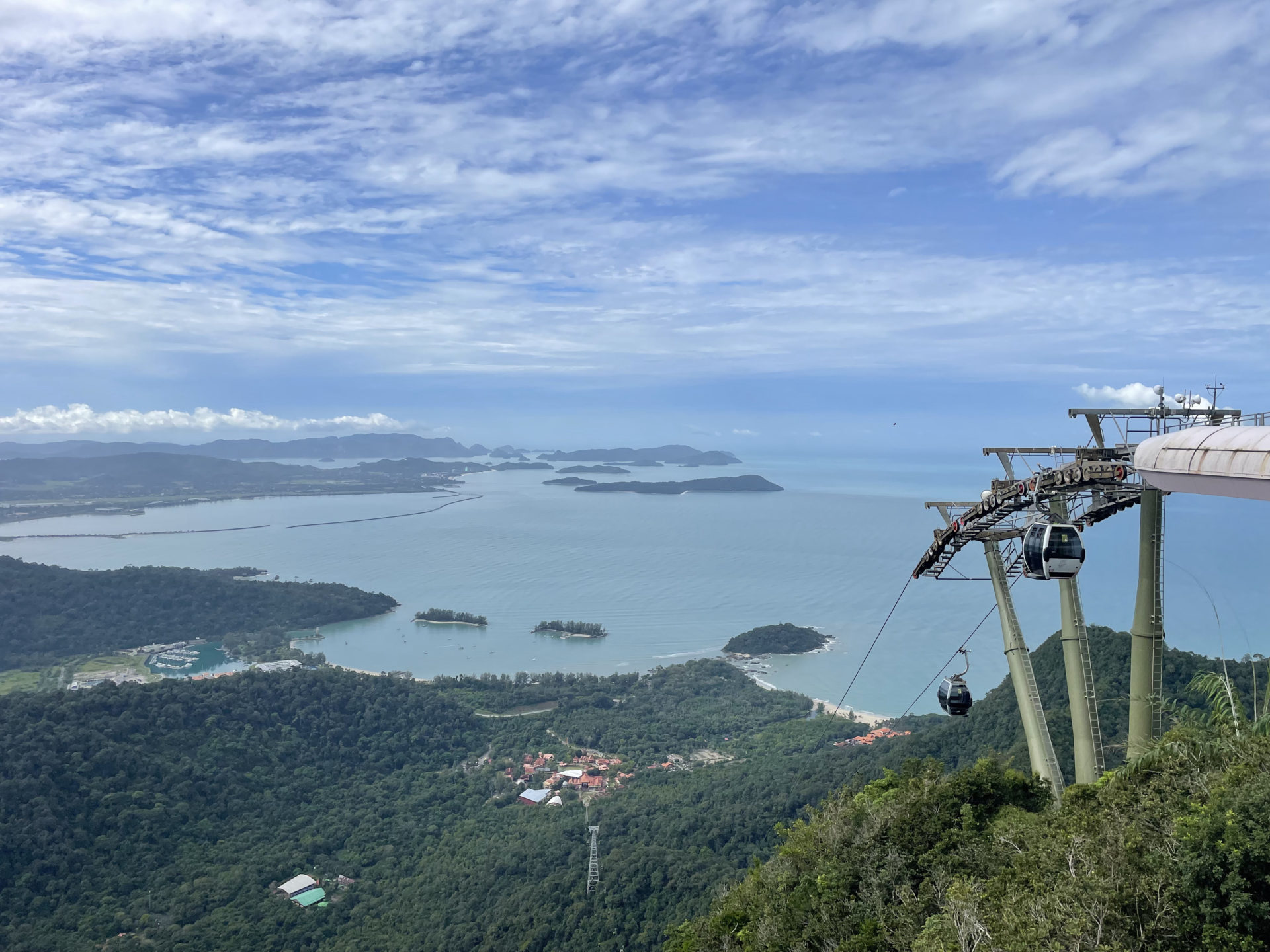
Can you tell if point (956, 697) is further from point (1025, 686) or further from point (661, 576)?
point (661, 576)

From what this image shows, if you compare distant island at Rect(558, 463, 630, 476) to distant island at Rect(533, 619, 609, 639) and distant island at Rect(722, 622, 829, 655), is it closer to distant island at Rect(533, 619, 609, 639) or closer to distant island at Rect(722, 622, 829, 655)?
distant island at Rect(533, 619, 609, 639)

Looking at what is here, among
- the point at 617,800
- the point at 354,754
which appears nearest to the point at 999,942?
the point at 617,800

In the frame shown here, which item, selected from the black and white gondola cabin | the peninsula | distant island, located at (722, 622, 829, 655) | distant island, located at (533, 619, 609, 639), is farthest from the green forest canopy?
the peninsula

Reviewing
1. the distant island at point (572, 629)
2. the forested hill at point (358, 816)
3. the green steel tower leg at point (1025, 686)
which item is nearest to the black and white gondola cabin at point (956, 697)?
the green steel tower leg at point (1025, 686)

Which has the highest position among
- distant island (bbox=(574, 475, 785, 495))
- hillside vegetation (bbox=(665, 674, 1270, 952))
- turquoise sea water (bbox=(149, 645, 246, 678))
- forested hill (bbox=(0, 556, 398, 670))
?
hillside vegetation (bbox=(665, 674, 1270, 952))

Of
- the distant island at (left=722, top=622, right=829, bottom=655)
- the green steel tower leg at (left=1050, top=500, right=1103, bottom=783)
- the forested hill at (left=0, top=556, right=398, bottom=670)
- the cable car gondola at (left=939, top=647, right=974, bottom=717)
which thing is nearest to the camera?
the green steel tower leg at (left=1050, top=500, right=1103, bottom=783)
